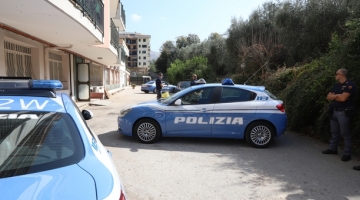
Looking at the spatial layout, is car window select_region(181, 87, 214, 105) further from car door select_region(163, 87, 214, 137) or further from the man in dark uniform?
the man in dark uniform

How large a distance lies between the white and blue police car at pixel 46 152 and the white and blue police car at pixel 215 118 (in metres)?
3.83

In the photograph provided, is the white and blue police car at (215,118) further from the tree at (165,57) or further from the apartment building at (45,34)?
the tree at (165,57)

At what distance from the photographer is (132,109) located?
21.6 feet

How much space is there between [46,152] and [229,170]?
3.48 metres

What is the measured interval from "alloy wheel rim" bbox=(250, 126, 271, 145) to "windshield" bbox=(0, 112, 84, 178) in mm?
4898

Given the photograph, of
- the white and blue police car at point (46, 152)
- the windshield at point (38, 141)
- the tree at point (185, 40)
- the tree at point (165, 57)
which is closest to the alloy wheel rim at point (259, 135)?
the white and blue police car at point (46, 152)

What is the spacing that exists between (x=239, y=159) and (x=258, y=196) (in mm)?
1663

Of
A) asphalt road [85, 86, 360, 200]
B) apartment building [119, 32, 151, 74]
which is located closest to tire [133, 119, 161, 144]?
asphalt road [85, 86, 360, 200]

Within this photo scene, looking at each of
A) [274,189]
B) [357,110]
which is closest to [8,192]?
[274,189]

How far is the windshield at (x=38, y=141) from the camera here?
6.56 ft

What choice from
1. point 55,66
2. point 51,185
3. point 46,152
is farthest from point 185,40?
point 51,185

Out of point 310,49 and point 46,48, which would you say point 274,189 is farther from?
point 310,49

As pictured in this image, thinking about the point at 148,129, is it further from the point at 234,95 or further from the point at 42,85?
the point at 42,85

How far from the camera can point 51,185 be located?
1.67 meters
